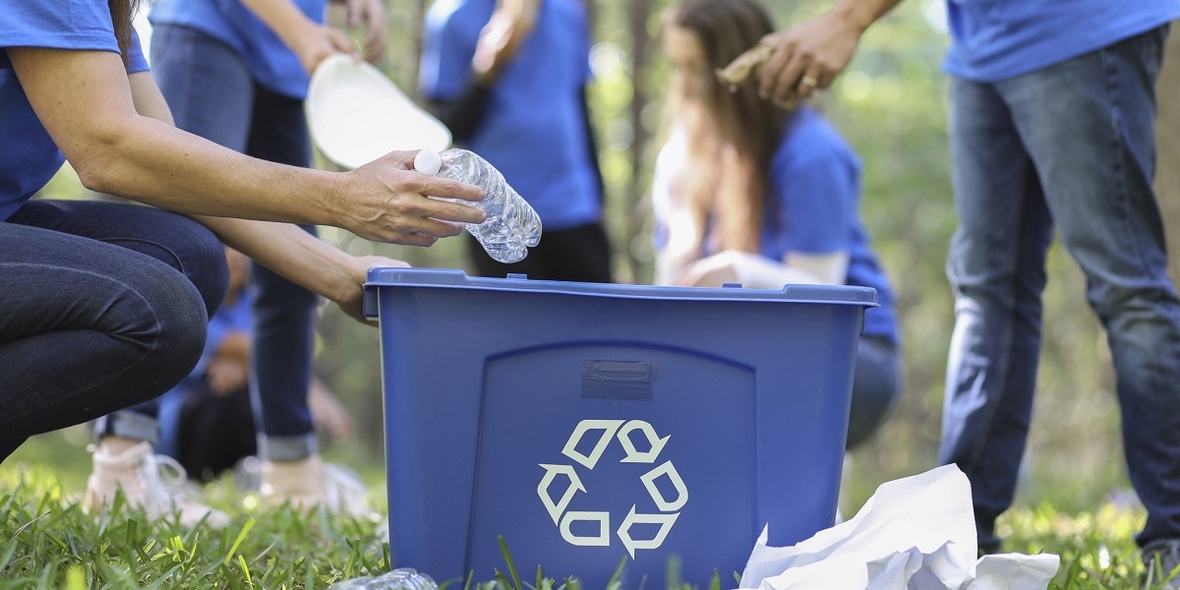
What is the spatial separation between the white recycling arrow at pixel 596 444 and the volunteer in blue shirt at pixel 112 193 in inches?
13.5

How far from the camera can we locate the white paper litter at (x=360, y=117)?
91.0 inches

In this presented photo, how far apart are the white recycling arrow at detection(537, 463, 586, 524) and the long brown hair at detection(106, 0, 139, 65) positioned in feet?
3.02

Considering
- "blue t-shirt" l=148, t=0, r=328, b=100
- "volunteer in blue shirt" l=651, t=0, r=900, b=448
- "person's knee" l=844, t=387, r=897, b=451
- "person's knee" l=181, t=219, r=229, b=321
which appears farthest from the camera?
"volunteer in blue shirt" l=651, t=0, r=900, b=448

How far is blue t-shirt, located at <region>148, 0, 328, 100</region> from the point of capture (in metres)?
2.48

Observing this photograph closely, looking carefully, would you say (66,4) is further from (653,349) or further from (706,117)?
(706,117)

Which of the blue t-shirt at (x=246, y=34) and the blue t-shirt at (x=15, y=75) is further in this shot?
the blue t-shirt at (x=246, y=34)

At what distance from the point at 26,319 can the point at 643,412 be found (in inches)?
34.9

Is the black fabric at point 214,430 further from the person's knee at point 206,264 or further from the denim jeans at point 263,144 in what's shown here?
the person's knee at point 206,264

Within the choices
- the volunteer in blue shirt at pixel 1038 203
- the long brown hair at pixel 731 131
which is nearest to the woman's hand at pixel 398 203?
the volunteer in blue shirt at pixel 1038 203

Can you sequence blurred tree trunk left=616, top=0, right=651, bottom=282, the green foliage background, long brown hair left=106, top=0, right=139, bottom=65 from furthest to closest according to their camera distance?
1. the green foliage background
2. blurred tree trunk left=616, top=0, right=651, bottom=282
3. long brown hair left=106, top=0, right=139, bottom=65

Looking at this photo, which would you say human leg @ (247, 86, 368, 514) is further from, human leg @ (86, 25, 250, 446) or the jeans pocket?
the jeans pocket

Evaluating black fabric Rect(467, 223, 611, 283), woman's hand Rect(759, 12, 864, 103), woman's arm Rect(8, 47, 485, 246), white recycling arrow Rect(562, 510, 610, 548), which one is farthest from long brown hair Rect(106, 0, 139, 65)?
black fabric Rect(467, 223, 611, 283)

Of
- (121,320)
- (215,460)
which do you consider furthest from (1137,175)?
(215,460)

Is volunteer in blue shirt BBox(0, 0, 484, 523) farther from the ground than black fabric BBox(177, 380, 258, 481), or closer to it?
farther from the ground
